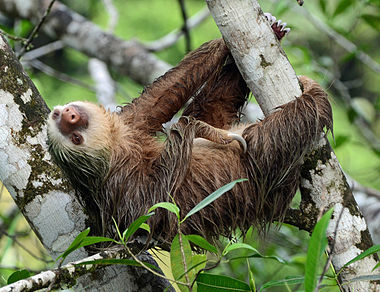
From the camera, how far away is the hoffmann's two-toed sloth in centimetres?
339

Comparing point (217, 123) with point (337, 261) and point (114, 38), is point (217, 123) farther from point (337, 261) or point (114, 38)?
point (114, 38)

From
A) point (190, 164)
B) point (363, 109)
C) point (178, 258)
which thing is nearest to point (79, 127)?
point (190, 164)

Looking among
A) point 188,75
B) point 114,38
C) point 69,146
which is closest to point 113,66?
point 114,38

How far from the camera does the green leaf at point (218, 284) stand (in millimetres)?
2400

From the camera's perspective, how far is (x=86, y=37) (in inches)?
281

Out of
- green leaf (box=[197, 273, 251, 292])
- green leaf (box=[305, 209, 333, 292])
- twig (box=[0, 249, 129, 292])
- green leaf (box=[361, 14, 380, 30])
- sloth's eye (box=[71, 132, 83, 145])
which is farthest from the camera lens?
green leaf (box=[361, 14, 380, 30])

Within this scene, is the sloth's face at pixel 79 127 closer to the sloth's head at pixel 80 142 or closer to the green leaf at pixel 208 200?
the sloth's head at pixel 80 142

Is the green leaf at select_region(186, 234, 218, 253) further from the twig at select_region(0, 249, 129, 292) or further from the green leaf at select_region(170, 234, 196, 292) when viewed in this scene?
the twig at select_region(0, 249, 129, 292)

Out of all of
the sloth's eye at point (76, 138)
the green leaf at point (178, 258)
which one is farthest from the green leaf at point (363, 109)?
the green leaf at point (178, 258)

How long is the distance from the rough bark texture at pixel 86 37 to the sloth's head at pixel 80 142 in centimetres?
323

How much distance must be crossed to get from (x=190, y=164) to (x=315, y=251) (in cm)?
176

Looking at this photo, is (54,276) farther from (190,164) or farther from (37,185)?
(190,164)

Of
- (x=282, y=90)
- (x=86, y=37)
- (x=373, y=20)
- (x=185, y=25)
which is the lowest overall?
(x=282, y=90)

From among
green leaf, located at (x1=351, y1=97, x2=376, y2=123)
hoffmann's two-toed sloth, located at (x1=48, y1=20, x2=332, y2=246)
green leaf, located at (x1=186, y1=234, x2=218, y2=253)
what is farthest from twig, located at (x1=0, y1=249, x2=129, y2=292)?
green leaf, located at (x1=351, y1=97, x2=376, y2=123)
